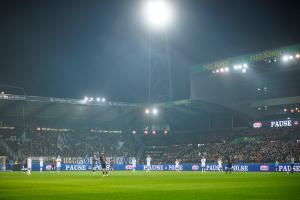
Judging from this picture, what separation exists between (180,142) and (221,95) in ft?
45.3

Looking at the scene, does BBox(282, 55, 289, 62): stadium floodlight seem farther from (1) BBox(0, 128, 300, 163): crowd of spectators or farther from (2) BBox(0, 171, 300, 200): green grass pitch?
(2) BBox(0, 171, 300, 200): green grass pitch

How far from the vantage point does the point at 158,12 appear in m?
51.8

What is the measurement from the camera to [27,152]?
78.7 metres

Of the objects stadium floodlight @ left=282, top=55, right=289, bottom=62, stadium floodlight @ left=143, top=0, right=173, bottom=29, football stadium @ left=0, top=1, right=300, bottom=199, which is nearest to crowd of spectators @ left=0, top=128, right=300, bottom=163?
football stadium @ left=0, top=1, right=300, bottom=199

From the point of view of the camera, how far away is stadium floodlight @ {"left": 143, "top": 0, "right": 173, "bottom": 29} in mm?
50975

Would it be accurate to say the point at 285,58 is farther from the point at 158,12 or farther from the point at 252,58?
the point at 158,12

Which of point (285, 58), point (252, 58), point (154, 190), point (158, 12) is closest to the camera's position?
point (154, 190)

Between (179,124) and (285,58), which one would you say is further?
(179,124)

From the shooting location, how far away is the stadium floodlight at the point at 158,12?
5097 centimetres

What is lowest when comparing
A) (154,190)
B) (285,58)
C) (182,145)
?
(154,190)

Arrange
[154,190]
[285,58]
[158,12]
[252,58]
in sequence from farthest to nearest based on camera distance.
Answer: [252,58], [285,58], [158,12], [154,190]

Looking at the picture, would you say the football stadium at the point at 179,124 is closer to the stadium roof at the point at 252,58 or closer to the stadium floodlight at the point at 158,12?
the stadium roof at the point at 252,58

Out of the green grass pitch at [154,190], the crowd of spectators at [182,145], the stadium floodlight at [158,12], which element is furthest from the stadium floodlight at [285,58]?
the green grass pitch at [154,190]

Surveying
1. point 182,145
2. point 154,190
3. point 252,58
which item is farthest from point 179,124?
point 154,190
